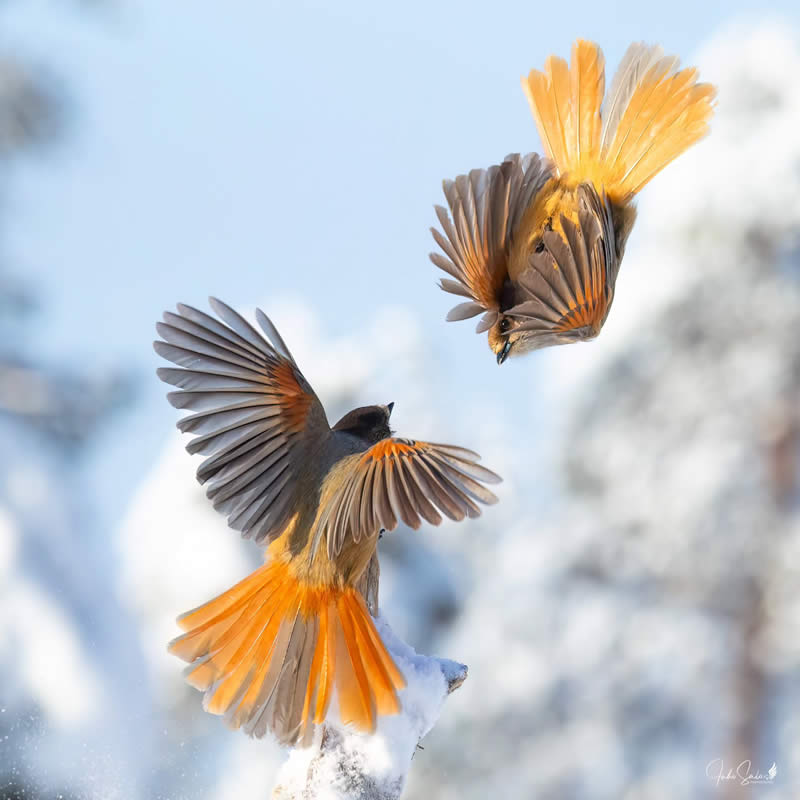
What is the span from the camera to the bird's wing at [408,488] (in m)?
2.43

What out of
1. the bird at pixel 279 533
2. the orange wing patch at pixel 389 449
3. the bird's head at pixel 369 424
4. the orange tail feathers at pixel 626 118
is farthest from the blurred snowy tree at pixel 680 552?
the orange wing patch at pixel 389 449

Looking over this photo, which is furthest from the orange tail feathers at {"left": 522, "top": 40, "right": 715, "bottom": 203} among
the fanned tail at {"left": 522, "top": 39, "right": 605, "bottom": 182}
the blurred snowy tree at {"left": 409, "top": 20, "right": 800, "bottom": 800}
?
the blurred snowy tree at {"left": 409, "top": 20, "right": 800, "bottom": 800}

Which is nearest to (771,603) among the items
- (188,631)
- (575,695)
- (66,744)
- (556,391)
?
(575,695)

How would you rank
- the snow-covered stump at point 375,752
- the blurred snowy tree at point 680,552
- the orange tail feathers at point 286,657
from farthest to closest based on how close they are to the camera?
the blurred snowy tree at point 680,552 → the orange tail feathers at point 286,657 → the snow-covered stump at point 375,752

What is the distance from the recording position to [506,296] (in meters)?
3.35

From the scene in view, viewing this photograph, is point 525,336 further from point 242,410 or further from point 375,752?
point 375,752

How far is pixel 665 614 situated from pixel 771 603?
0.82m

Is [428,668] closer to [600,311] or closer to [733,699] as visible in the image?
[600,311]

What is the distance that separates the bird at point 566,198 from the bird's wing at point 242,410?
65 cm

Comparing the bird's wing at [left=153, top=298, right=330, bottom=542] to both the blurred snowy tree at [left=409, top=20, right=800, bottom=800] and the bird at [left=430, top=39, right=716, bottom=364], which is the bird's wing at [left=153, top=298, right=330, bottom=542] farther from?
the blurred snowy tree at [left=409, top=20, right=800, bottom=800]

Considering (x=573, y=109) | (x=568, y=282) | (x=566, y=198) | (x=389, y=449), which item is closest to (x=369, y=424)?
(x=389, y=449)

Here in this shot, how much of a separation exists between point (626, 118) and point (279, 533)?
1647mm

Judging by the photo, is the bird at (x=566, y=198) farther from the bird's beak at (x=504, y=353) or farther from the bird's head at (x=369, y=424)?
the bird's head at (x=369, y=424)

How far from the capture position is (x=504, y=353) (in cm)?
326
